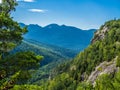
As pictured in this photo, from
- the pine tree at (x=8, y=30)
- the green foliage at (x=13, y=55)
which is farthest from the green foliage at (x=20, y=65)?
the pine tree at (x=8, y=30)

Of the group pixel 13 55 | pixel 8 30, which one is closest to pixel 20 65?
pixel 13 55

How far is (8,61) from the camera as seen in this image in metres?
32.7

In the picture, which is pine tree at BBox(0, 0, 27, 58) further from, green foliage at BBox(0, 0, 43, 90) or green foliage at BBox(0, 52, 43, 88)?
green foliage at BBox(0, 52, 43, 88)

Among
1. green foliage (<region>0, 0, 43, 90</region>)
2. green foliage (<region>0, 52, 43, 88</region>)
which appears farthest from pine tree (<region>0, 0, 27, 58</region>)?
green foliage (<region>0, 52, 43, 88</region>)

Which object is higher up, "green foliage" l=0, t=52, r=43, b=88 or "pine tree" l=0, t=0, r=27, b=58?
"pine tree" l=0, t=0, r=27, b=58

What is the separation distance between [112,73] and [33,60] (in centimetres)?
16834

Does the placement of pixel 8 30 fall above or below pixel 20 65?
above

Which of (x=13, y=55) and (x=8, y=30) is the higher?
(x=8, y=30)

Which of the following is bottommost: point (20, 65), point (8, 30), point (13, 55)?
point (20, 65)

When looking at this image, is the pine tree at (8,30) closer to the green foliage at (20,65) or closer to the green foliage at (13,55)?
the green foliage at (13,55)

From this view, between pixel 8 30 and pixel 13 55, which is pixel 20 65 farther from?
pixel 8 30

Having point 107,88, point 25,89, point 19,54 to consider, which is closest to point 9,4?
point 19,54

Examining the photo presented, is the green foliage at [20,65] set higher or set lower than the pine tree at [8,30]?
lower

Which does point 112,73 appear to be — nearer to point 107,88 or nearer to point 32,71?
point 107,88
